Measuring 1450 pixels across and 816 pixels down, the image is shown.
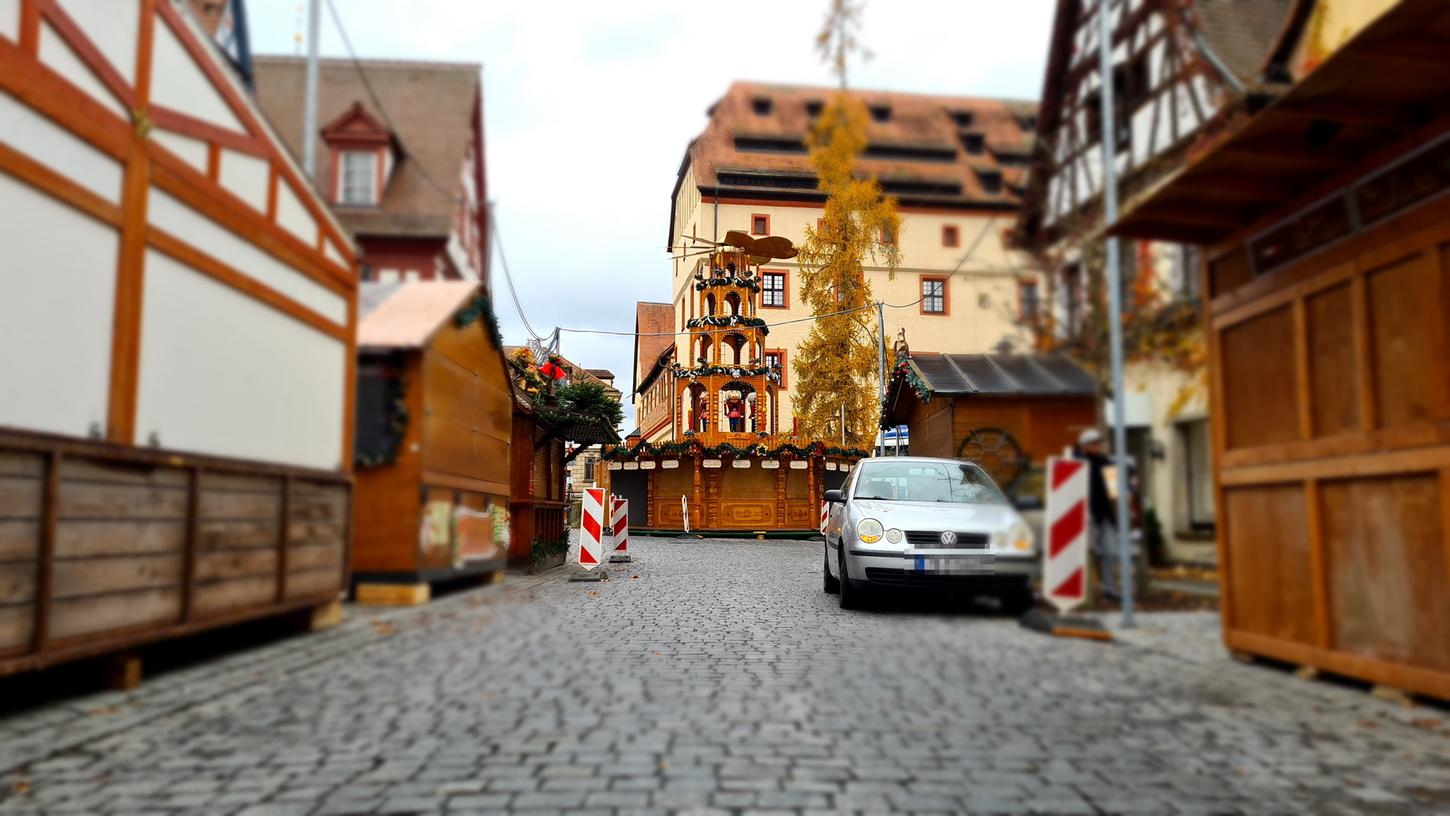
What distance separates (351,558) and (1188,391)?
1846 millimetres

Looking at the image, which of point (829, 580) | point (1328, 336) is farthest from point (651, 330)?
point (829, 580)

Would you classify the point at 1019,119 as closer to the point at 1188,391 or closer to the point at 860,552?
the point at 1188,391

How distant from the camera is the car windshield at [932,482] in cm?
250

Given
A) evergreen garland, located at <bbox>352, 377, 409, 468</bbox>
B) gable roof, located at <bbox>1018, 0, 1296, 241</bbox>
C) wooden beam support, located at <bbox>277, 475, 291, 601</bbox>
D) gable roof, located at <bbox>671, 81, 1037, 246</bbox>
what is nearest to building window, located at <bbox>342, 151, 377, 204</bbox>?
evergreen garland, located at <bbox>352, 377, 409, 468</bbox>

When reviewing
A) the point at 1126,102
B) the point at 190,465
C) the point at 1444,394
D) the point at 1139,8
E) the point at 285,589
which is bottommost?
the point at 285,589

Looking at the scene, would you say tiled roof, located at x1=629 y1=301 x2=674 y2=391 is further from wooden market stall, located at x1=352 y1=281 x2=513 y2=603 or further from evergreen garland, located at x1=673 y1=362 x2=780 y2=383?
wooden market stall, located at x1=352 y1=281 x2=513 y2=603

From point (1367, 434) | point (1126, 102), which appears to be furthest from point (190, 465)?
point (1367, 434)

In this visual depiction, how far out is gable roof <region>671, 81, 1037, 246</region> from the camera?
249 centimetres

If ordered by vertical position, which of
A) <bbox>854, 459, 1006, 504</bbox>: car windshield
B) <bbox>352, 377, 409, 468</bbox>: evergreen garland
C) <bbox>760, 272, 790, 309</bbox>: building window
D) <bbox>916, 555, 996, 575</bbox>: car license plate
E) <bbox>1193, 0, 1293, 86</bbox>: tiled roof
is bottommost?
<bbox>916, 555, 996, 575</bbox>: car license plate

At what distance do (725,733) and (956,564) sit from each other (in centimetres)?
147

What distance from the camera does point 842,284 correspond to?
9.06 ft

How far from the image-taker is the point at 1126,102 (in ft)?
7.61

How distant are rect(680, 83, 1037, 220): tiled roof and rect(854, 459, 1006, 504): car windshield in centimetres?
63

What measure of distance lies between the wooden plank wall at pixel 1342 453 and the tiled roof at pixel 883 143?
0.56 m
